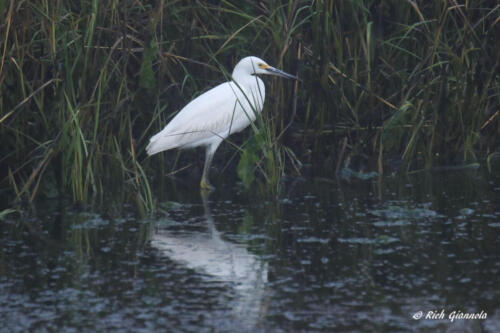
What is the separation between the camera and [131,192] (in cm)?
632

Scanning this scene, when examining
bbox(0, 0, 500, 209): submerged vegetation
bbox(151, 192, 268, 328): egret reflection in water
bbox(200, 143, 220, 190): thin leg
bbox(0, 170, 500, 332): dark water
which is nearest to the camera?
bbox(0, 170, 500, 332): dark water

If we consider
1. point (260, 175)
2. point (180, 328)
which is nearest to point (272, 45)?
point (260, 175)

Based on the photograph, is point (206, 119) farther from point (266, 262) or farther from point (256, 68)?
point (266, 262)

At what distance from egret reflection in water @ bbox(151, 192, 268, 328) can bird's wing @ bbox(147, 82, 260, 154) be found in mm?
1503

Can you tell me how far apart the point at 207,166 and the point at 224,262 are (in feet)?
8.30

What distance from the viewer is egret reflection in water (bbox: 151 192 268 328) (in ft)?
13.6

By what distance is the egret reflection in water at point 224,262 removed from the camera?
4149 millimetres

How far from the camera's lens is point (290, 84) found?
24.9 feet

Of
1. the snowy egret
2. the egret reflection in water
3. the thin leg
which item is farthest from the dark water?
the snowy egret

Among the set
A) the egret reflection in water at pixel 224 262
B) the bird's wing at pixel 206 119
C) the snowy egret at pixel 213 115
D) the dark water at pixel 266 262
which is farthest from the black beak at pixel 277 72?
the egret reflection in water at pixel 224 262

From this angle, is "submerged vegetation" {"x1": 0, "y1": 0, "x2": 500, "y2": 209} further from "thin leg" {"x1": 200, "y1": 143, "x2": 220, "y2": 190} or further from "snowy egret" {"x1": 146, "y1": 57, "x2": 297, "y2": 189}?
"thin leg" {"x1": 200, "y1": 143, "x2": 220, "y2": 190}

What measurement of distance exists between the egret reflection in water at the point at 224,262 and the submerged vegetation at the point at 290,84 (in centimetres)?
110

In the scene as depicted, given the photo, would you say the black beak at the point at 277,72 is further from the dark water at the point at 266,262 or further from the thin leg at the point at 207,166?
the dark water at the point at 266,262

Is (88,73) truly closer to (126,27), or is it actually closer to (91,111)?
(91,111)
